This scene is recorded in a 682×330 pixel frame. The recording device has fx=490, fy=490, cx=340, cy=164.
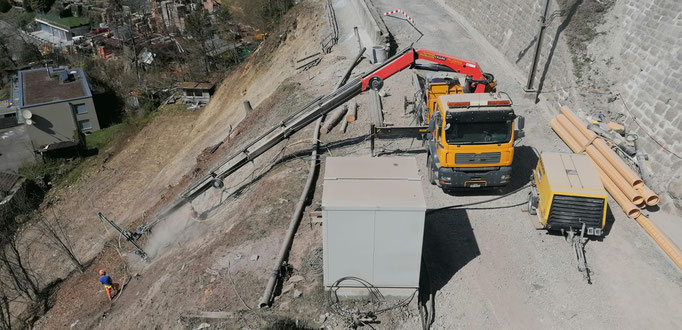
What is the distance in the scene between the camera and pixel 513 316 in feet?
37.3

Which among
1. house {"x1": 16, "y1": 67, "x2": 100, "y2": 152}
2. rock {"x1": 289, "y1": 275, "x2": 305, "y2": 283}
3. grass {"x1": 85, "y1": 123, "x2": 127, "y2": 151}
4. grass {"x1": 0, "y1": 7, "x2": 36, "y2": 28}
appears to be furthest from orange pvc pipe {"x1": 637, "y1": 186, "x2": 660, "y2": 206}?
grass {"x1": 0, "y1": 7, "x2": 36, "y2": 28}

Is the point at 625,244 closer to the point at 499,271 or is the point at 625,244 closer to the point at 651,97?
the point at 499,271

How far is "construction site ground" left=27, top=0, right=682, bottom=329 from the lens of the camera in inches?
457

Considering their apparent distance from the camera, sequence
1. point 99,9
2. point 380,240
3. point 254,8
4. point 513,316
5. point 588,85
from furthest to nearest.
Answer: point 99,9 → point 254,8 → point 588,85 → point 513,316 → point 380,240

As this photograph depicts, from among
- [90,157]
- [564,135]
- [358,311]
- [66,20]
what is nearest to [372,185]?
[358,311]

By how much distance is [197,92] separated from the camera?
4506 centimetres

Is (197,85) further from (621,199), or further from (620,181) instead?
(621,199)

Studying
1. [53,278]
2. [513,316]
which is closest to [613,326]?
[513,316]

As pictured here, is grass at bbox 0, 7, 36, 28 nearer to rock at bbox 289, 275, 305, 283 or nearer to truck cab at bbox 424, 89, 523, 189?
rock at bbox 289, 275, 305, 283

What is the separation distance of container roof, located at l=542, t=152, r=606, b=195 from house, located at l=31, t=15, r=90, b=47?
3452 inches

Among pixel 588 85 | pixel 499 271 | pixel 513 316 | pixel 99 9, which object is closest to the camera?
pixel 513 316

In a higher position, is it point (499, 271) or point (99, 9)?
point (499, 271)

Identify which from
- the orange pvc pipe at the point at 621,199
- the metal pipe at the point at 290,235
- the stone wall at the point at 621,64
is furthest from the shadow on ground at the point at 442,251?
the stone wall at the point at 621,64

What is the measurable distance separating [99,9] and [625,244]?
103597 mm
